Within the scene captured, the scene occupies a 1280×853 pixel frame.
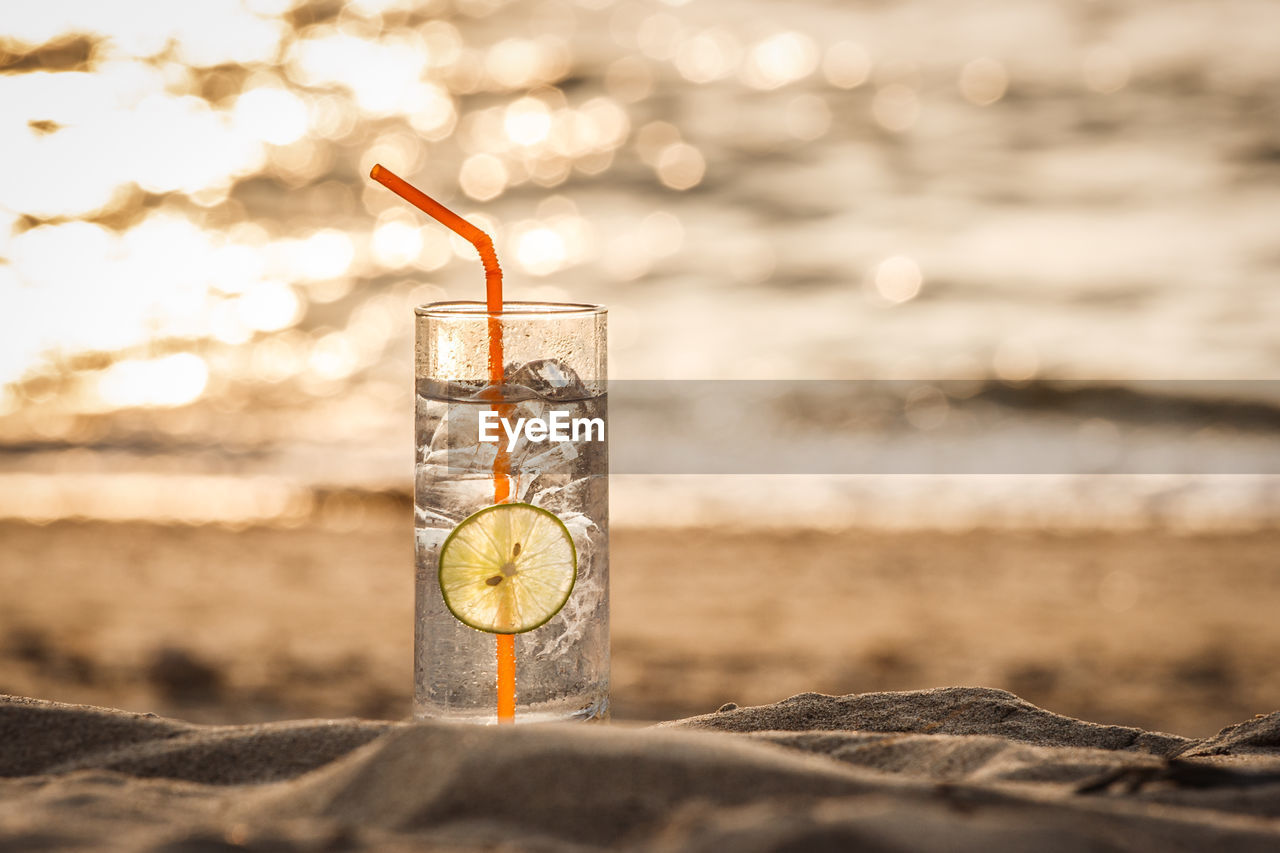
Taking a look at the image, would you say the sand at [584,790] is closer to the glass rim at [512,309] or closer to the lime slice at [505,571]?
the lime slice at [505,571]

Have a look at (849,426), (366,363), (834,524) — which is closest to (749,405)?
(849,426)

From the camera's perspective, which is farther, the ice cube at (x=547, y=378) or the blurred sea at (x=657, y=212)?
the blurred sea at (x=657, y=212)

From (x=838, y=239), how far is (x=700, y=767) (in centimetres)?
1095

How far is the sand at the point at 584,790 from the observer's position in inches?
50.3

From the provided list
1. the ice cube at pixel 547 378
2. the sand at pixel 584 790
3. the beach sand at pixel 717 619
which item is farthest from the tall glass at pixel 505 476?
the beach sand at pixel 717 619

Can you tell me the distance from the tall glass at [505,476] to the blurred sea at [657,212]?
6234mm

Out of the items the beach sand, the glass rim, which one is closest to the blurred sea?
the beach sand

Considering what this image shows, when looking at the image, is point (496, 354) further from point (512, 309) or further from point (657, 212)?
point (657, 212)

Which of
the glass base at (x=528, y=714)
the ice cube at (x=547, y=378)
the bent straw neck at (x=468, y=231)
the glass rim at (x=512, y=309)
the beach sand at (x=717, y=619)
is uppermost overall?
the bent straw neck at (x=468, y=231)

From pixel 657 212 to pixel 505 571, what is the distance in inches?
421

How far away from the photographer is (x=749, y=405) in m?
10.0

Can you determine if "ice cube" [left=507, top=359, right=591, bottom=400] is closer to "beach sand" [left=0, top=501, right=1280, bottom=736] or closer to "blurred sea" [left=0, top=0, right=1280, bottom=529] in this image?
"beach sand" [left=0, top=501, right=1280, bottom=736]

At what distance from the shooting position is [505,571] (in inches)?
77.1

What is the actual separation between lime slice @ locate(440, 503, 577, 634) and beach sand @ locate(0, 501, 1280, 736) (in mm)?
2707
